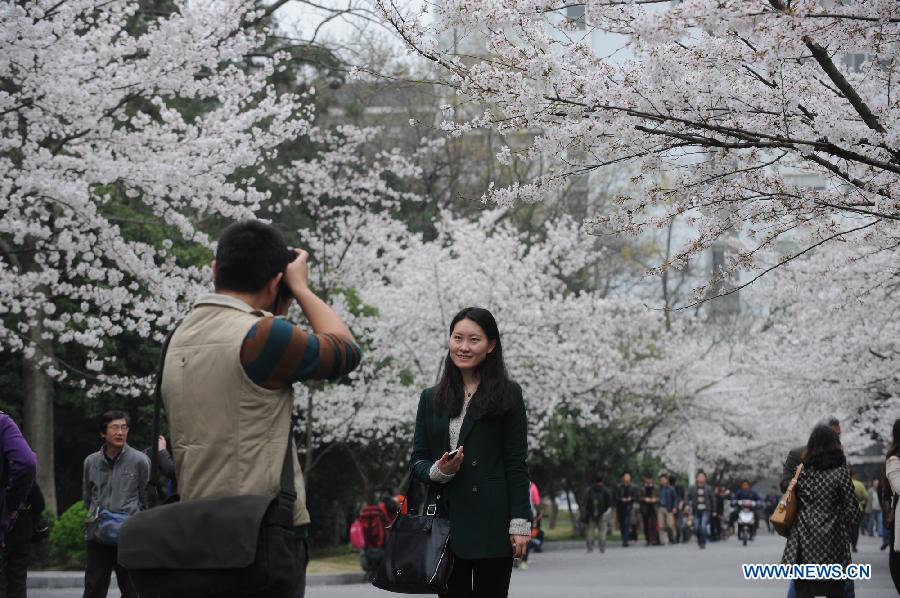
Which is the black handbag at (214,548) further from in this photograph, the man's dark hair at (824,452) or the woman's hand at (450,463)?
the man's dark hair at (824,452)

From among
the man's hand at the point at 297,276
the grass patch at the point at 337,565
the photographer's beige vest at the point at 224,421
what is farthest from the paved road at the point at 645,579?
the photographer's beige vest at the point at 224,421

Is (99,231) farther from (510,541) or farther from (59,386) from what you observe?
(510,541)

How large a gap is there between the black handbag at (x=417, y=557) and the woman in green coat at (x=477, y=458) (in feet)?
0.26

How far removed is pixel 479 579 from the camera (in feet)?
17.0

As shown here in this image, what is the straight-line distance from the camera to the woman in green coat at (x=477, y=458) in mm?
5172

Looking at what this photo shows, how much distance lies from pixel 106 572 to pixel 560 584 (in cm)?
834

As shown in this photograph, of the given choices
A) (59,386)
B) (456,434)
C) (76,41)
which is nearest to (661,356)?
(59,386)

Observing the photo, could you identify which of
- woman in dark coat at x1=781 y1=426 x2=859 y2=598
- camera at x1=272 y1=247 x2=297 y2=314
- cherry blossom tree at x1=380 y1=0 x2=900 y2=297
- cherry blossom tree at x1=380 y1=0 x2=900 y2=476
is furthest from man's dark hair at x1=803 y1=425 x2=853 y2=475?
camera at x1=272 y1=247 x2=297 y2=314

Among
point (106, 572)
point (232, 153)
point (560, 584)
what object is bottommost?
point (560, 584)

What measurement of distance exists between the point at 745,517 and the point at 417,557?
28.4 metres

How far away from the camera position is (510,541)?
520 cm

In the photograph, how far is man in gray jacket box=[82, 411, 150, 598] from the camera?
8.67m

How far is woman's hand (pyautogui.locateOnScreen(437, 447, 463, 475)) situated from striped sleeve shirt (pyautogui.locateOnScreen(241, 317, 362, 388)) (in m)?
1.67

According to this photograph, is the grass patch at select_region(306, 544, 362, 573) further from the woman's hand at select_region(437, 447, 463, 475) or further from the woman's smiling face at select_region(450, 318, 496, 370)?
the woman's hand at select_region(437, 447, 463, 475)
